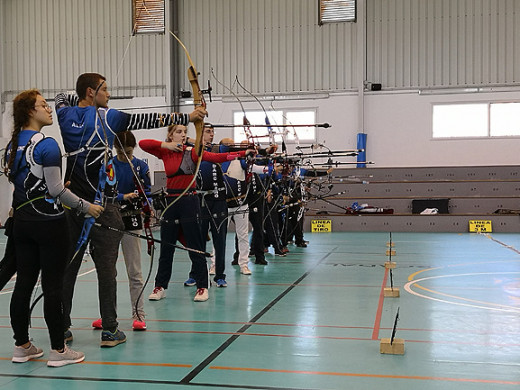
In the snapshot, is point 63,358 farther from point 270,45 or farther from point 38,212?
point 270,45

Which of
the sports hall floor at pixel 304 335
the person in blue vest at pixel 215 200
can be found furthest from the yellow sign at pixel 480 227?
the person in blue vest at pixel 215 200

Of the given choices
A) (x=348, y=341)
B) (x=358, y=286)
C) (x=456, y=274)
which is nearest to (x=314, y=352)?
(x=348, y=341)

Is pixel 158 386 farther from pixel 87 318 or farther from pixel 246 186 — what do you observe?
pixel 246 186

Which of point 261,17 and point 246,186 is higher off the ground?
point 261,17

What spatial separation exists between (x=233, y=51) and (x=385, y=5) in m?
3.96

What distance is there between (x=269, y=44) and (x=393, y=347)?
13.3 m

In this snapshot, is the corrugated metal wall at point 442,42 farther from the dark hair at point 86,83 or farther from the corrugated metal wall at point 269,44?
the dark hair at point 86,83

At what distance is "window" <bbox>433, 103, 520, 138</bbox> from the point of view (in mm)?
14562

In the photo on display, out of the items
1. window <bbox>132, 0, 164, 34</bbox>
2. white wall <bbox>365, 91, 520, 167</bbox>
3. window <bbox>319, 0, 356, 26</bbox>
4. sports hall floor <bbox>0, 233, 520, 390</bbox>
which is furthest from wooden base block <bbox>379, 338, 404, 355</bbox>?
window <bbox>132, 0, 164, 34</bbox>

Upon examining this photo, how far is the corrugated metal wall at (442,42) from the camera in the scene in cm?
1444

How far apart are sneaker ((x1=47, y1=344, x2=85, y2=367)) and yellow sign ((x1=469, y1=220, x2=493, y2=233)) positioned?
10.9m

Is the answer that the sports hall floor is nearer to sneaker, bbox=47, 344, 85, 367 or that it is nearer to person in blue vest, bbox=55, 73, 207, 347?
sneaker, bbox=47, 344, 85, 367

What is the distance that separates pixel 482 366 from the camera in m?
2.88

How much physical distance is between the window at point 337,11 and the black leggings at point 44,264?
13.4 m
